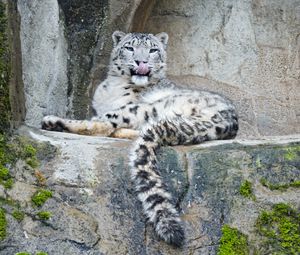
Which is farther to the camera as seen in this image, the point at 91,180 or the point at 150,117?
the point at 150,117

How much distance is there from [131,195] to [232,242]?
1.76 feet

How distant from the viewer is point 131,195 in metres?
3.99

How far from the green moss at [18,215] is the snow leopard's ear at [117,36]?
85.0 inches

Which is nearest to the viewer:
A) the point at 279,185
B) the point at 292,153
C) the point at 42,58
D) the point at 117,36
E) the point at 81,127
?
the point at 279,185

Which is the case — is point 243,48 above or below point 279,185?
above

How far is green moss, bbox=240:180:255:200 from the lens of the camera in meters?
4.05

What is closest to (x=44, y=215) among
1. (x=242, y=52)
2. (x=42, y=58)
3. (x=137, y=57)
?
(x=42, y=58)

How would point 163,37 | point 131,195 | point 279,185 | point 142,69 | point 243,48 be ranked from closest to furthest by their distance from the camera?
point 131,195 → point 279,185 → point 142,69 → point 163,37 → point 243,48

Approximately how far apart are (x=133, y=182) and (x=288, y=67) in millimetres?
2515

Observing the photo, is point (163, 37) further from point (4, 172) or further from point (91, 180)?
point (4, 172)

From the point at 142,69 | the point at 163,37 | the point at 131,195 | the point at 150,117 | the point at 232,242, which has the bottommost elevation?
the point at 232,242

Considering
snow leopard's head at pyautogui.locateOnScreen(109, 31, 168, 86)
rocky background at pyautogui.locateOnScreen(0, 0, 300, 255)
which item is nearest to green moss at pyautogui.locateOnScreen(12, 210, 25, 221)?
rocky background at pyautogui.locateOnScreen(0, 0, 300, 255)

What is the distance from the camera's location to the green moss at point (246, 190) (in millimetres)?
4047

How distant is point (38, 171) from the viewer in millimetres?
4008
